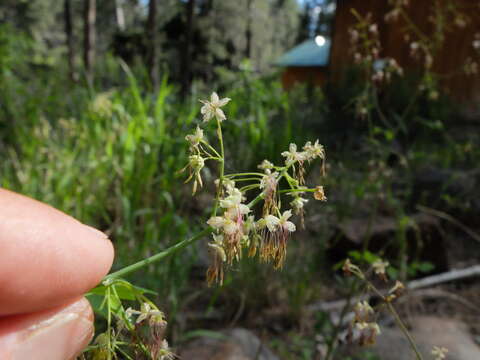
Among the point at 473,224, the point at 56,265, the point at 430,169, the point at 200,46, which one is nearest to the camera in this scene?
the point at 56,265

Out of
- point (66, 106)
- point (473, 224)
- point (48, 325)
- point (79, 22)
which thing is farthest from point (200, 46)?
point (79, 22)

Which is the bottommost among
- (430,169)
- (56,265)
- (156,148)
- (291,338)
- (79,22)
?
(291,338)

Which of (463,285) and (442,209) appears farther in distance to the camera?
(442,209)

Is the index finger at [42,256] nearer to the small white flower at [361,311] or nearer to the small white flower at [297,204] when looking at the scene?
the small white flower at [297,204]

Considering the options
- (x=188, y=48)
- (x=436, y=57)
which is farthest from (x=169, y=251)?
(x=188, y=48)

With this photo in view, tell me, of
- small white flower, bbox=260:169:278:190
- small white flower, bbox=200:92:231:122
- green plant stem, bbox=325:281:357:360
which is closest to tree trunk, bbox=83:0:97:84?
green plant stem, bbox=325:281:357:360

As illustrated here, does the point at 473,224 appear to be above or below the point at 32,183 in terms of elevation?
below

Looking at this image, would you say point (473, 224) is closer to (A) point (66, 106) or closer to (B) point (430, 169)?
(B) point (430, 169)

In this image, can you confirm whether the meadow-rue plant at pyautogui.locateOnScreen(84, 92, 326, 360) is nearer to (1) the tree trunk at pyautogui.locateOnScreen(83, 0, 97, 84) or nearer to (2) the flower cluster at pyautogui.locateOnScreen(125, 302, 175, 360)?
(2) the flower cluster at pyautogui.locateOnScreen(125, 302, 175, 360)
